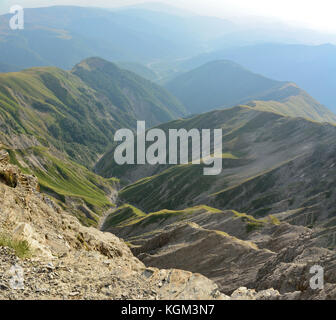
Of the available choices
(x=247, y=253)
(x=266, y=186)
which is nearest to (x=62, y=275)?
(x=247, y=253)

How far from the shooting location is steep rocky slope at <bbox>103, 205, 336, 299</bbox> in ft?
167

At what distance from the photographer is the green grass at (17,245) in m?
22.2

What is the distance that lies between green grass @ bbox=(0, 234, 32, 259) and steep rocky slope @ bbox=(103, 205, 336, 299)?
2788 centimetres

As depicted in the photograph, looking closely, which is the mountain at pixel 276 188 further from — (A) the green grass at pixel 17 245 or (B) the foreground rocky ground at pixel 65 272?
(A) the green grass at pixel 17 245

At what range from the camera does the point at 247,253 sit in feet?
240

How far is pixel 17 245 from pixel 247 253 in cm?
5844

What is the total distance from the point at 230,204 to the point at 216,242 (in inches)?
3257

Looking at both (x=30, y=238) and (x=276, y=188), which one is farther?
(x=276, y=188)

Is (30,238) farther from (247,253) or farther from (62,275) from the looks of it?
(247,253)

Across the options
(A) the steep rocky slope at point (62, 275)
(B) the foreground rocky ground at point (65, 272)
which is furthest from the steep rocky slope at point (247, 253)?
(A) the steep rocky slope at point (62, 275)

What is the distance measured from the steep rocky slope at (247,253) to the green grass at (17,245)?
91.5 ft

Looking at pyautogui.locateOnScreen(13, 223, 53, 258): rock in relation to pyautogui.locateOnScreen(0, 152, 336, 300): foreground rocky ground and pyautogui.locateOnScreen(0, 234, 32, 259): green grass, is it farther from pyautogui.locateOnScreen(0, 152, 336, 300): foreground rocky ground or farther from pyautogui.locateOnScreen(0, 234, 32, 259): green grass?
pyautogui.locateOnScreen(0, 234, 32, 259): green grass
